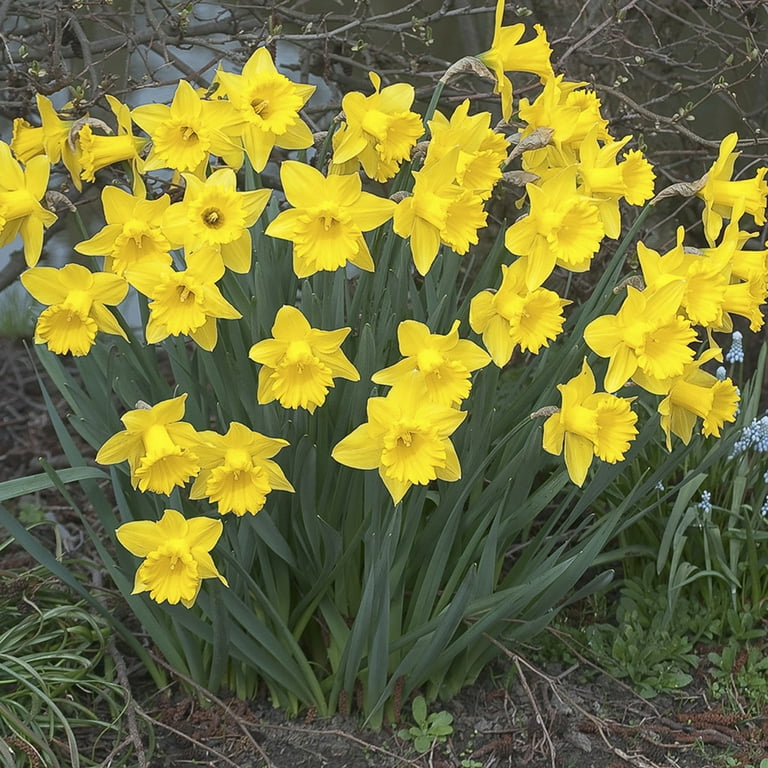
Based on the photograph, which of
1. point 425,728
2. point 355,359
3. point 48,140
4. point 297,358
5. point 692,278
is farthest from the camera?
point 425,728

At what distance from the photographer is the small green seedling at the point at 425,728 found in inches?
76.4

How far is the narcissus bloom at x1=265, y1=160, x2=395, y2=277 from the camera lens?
1.52 m

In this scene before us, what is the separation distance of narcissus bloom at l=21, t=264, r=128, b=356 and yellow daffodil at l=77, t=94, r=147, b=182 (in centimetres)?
21

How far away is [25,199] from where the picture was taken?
5.31ft

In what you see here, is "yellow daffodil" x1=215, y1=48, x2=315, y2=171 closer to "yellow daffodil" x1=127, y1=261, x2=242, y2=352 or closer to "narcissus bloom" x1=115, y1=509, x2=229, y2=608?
"yellow daffodil" x1=127, y1=261, x2=242, y2=352

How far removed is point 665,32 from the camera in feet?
10.7

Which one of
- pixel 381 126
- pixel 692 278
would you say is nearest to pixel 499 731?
pixel 692 278

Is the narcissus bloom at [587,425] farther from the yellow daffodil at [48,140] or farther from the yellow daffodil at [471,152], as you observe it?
the yellow daffodil at [48,140]

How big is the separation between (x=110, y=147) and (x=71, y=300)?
31cm

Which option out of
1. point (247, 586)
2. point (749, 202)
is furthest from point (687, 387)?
point (247, 586)

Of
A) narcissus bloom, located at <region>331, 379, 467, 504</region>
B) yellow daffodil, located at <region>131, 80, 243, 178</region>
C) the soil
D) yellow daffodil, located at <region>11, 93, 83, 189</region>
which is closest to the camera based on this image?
narcissus bloom, located at <region>331, 379, 467, 504</region>

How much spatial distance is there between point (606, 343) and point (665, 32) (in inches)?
83.9

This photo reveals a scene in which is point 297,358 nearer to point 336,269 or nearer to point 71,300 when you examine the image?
point 336,269

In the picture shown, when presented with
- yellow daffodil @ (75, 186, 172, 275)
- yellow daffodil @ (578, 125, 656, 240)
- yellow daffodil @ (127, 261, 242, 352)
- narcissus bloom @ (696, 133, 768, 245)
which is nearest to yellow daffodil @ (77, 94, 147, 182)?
yellow daffodil @ (75, 186, 172, 275)
